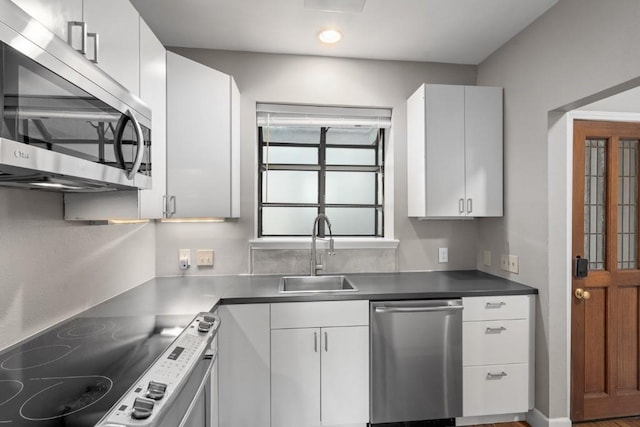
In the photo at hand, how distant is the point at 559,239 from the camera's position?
1993mm

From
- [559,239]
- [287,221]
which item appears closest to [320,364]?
[287,221]

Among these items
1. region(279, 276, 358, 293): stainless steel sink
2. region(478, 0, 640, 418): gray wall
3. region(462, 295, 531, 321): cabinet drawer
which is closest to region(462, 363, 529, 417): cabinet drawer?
region(478, 0, 640, 418): gray wall

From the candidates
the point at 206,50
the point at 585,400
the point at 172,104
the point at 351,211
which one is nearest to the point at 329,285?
the point at 351,211

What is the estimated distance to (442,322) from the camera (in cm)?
199

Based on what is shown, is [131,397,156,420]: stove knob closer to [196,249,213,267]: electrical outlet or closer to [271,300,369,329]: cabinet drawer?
[271,300,369,329]: cabinet drawer

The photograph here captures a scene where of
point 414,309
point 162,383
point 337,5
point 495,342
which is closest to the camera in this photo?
point 162,383

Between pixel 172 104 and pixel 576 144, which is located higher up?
pixel 172 104

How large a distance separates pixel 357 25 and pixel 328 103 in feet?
1.91

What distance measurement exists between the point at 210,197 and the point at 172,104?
61cm

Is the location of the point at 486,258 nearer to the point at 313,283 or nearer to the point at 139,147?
the point at 313,283

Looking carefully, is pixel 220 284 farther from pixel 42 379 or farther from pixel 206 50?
pixel 206 50

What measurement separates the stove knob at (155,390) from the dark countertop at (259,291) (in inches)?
28.0

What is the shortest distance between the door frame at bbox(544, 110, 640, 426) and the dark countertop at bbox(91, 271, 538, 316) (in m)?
0.17

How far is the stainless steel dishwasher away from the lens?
6.40 ft
